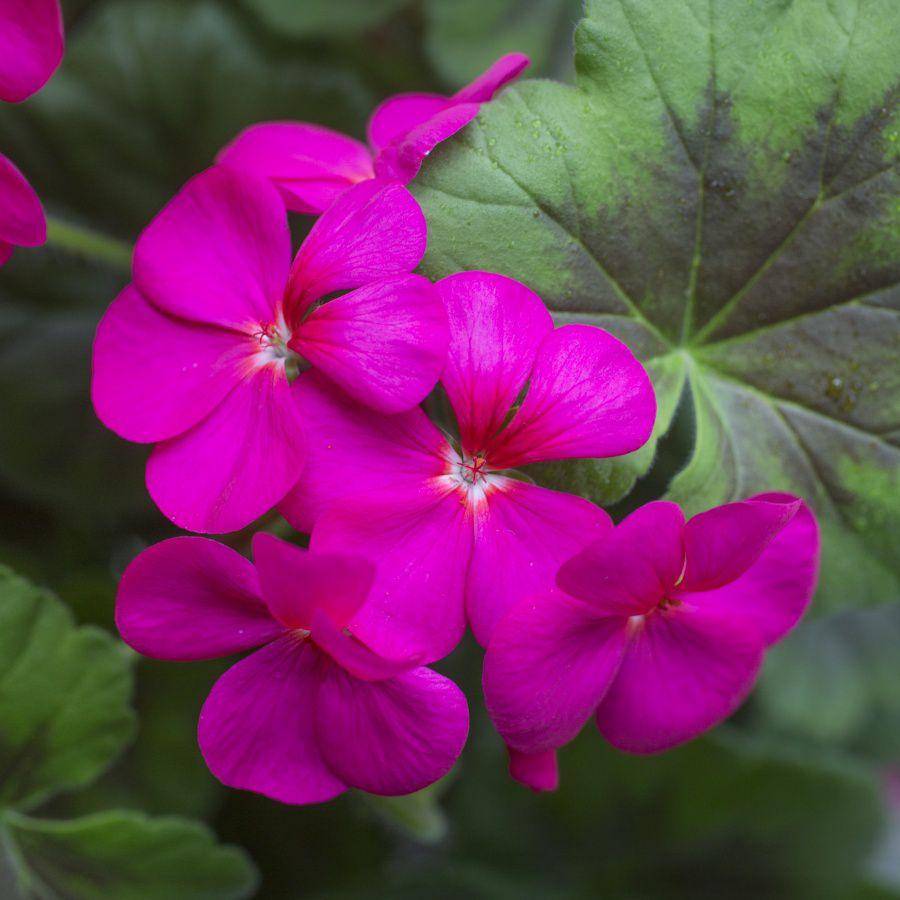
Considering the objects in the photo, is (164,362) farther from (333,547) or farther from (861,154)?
(861,154)

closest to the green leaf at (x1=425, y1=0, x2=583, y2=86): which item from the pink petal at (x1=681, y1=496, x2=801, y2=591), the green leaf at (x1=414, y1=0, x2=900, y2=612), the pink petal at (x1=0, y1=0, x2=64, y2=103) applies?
the green leaf at (x1=414, y1=0, x2=900, y2=612)

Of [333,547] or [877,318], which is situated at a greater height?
[877,318]

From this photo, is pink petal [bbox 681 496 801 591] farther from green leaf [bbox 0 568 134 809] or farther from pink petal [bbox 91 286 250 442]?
green leaf [bbox 0 568 134 809]

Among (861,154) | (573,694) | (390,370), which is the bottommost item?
(573,694)

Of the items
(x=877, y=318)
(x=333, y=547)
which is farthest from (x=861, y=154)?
(x=333, y=547)

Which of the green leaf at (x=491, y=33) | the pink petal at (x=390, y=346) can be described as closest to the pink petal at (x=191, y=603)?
the pink petal at (x=390, y=346)

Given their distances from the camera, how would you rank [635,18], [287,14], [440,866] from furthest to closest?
1. [440,866]
2. [287,14]
3. [635,18]
